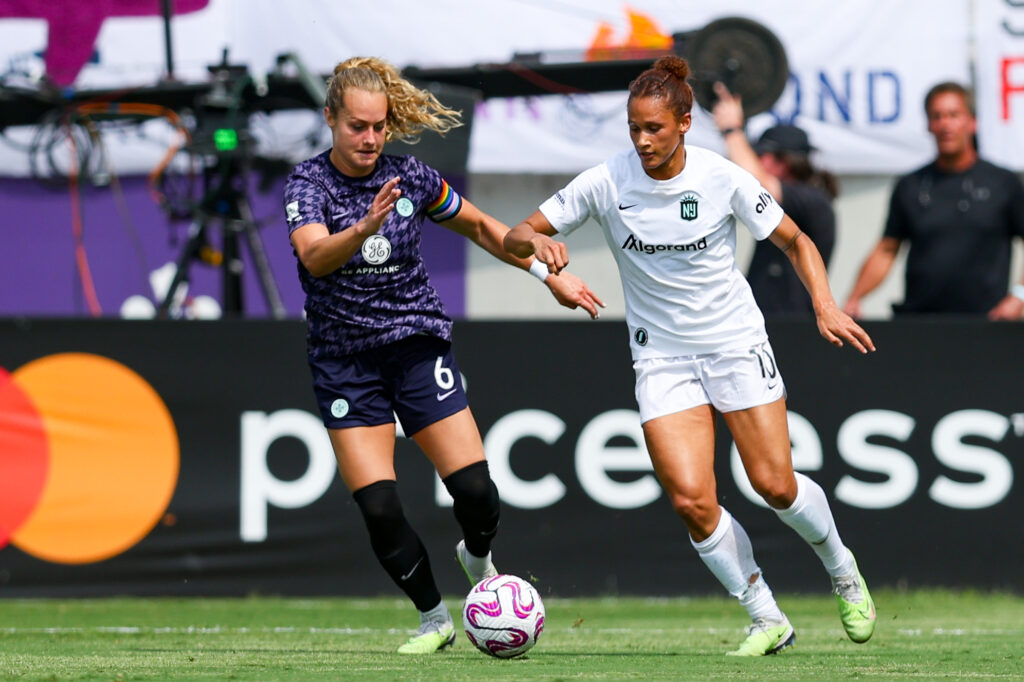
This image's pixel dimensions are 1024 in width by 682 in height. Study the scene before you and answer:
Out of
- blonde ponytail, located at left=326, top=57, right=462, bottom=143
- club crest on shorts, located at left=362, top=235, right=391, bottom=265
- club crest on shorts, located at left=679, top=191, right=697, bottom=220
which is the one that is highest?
blonde ponytail, located at left=326, top=57, right=462, bottom=143

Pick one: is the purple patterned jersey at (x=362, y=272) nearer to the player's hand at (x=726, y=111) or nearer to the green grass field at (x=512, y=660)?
the green grass field at (x=512, y=660)

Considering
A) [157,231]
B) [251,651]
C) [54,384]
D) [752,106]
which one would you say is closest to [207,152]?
[54,384]

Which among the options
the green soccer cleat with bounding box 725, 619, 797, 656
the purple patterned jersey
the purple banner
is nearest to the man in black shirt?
the green soccer cleat with bounding box 725, 619, 797, 656

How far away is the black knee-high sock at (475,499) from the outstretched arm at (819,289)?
4.67 feet

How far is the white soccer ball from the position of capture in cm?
552

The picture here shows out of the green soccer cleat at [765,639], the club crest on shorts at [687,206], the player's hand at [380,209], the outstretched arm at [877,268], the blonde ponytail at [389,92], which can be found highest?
the blonde ponytail at [389,92]

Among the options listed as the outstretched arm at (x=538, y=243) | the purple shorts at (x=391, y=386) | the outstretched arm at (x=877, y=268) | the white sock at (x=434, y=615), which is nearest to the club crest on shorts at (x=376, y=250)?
the purple shorts at (x=391, y=386)

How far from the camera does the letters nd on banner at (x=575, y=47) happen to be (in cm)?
1163

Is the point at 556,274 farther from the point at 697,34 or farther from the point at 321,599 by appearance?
the point at 697,34

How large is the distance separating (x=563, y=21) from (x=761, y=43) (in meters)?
1.84

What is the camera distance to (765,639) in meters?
5.90

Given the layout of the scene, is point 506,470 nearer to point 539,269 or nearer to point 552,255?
point 539,269

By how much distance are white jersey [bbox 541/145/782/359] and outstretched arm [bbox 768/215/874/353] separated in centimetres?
9

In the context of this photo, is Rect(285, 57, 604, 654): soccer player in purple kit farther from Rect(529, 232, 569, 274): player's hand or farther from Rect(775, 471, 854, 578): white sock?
Rect(775, 471, 854, 578): white sock
